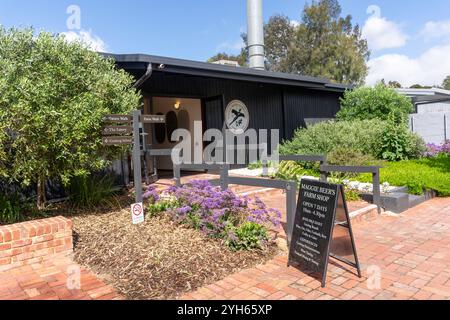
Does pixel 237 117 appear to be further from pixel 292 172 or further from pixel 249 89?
pixel 292 172

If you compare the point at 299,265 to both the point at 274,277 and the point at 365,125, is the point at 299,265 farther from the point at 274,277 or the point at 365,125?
the point at 365,125

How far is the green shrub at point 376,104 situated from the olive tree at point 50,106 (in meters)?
9.26

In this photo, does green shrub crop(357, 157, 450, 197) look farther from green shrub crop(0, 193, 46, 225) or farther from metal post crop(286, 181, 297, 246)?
green shrub crop(0, 193, 46, 225)

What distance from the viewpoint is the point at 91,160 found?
15.9 ft

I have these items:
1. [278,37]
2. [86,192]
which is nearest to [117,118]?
[86,192]

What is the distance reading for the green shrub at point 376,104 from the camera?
11.8 meters

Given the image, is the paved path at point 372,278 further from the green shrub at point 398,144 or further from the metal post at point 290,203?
the green shrub at point 398,144

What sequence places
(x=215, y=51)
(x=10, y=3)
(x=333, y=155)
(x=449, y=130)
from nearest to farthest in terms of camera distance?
(x=10, y=3) → (x=333, y=155) → (x=449, y=130) → (x=215, y=51)

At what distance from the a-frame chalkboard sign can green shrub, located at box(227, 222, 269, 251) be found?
1.45ft

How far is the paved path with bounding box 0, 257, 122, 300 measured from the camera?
2.91 meters
